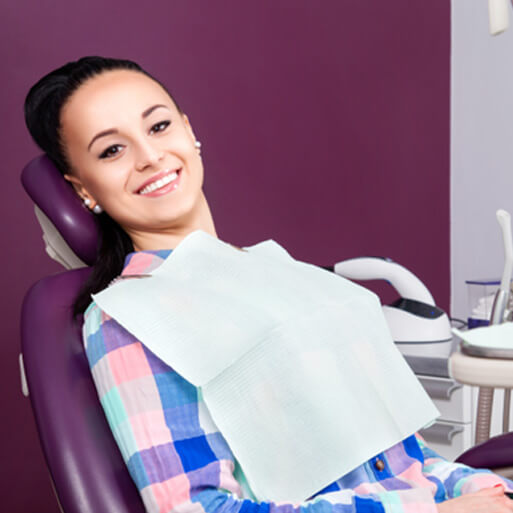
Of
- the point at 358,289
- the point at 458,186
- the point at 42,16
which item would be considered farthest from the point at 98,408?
the point at 458,186

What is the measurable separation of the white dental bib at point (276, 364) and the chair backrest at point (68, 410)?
0.32 ft

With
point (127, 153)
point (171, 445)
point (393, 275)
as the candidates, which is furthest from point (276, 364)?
point (393, 275)

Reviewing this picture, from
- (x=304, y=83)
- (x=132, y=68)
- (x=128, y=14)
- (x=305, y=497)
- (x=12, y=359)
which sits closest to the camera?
(x=305, y=497)

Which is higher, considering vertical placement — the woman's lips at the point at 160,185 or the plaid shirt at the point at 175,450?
the woman's lips at the point at 160,185

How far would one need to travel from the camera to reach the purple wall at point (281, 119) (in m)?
1.78

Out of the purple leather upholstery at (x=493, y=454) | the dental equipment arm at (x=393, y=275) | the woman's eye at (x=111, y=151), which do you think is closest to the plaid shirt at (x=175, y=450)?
the purple leather upholstery at (x=493, y=454)

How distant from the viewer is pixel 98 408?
89 cm

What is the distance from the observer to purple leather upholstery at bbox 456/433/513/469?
41.9 inches

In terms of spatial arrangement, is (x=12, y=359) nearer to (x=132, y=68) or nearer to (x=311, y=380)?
(x=132, y=68)

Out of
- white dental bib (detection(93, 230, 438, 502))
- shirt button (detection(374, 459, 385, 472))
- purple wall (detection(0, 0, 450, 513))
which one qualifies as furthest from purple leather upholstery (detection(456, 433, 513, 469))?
purple wall (detection(0, 0, 450, 513))

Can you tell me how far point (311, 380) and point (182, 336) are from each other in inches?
7.5

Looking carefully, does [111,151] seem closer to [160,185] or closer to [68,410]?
[160,185]

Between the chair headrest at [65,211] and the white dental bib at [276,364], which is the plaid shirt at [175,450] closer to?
the white dental bib at [276,364]

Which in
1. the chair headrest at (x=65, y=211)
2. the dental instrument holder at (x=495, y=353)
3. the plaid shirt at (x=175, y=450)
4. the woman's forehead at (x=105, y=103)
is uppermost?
the woman's forehead at (x=105, y=103)
